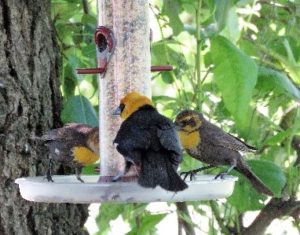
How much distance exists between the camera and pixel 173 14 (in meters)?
3.63

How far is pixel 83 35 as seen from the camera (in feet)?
12.5

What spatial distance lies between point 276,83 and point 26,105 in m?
0.88

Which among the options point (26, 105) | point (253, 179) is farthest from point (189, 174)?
point (26, 105)

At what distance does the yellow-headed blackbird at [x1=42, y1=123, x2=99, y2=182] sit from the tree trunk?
251mm

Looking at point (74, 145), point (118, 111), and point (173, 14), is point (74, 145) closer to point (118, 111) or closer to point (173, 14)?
point (118, 111)

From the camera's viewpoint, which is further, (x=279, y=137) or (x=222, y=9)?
(x=279, y=137)

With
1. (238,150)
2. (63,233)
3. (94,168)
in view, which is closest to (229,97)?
(238,150)

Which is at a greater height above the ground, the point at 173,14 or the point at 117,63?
the point at 173,14

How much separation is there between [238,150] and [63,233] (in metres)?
0.80

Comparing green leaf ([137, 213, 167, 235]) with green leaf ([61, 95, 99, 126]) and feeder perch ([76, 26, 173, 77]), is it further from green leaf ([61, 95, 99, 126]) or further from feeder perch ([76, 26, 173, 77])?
feeder perch ([76, 26, 173, 77])

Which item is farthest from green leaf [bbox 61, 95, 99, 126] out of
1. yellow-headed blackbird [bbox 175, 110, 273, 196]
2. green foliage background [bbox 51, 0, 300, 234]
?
yellow-headed blackbird [bbox 175, 110, 273, 196]

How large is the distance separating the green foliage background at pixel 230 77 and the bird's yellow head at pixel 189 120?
0.10m

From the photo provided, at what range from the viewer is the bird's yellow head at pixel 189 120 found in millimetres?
3252

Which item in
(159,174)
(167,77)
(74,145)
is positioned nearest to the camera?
(159,174)
